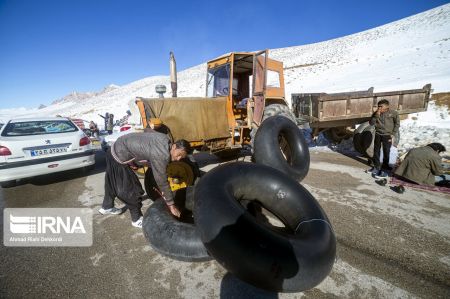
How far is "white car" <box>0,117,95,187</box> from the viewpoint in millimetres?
4031

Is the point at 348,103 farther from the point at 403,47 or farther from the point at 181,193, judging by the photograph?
the point at 403,47

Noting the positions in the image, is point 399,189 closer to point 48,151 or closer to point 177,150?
point 177,150

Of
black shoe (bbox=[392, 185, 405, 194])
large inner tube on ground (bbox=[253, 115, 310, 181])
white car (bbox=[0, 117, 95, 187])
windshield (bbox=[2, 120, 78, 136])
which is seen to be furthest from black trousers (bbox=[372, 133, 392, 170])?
windshield (bbox=[2, 120, 78, 136])

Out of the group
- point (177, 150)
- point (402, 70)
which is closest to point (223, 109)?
point (177, 150)

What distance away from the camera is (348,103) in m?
6.24

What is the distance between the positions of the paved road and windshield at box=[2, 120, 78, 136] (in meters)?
2.77

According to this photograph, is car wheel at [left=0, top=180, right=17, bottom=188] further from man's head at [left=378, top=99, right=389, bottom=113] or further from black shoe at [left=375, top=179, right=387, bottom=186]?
man's head at [left=378, top=99, right=389, bottom=113]

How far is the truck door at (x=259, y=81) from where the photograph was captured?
530cm

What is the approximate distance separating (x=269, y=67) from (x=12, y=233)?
5.82 metres

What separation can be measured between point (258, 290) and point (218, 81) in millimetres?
5181

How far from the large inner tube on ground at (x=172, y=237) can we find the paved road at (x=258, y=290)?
136mm

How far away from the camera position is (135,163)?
3184 mm

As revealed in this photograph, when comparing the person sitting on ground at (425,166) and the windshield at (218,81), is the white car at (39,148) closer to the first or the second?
the windshield at (218,81)

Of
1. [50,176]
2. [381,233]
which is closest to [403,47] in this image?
[381,233]
